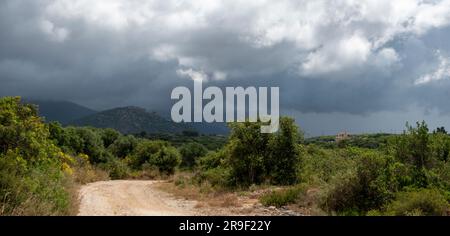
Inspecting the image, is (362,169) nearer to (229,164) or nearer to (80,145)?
(229,164)

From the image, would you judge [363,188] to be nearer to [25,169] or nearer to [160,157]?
[25,169]

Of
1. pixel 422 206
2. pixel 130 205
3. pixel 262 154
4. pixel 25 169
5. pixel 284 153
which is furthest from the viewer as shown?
pixel 262 154

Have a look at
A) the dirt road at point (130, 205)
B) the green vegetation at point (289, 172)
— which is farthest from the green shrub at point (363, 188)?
the dirt road at point (130, 205)

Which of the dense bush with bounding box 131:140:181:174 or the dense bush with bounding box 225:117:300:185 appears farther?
the dense bush with bounding box 131:140:181:174

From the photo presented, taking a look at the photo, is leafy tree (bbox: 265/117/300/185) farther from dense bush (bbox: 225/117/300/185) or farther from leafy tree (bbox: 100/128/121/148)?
leafy tree (bbox: 100/128/121/148)

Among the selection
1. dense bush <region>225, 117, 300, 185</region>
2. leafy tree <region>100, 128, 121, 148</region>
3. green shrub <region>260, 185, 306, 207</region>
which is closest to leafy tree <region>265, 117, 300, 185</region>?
dense bush <region>225, 117, 300, 185</region>

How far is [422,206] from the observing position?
15.7 meters

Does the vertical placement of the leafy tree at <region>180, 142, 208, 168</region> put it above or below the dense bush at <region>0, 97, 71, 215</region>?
below

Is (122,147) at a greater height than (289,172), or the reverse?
(122,147)

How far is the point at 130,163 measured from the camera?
59.7 metres

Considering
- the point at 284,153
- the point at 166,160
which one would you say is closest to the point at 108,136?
the point at 166,160

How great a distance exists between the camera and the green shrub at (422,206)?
611 inches

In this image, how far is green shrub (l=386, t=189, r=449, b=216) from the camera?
50.9 ft
